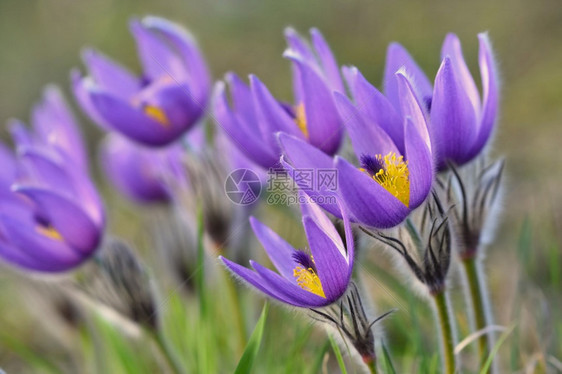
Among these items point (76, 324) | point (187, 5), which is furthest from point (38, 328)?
point (187, 5)

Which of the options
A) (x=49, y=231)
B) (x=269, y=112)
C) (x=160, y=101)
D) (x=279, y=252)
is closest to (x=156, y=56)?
(x=160, y=101)

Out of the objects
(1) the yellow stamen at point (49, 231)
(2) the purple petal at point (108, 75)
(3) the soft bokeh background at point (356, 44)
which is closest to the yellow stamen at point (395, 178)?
(1) the yellow stamen at point (49, 231)

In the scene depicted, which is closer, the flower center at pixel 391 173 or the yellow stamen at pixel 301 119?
the flower center at pixel 391 173

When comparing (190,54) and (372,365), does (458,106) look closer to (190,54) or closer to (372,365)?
(372,365)

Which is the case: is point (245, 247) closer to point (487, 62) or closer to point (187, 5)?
point (487, 62)

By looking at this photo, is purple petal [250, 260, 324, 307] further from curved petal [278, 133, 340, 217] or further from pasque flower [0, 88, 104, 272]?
pasque flower [0, 88, 104, 272]

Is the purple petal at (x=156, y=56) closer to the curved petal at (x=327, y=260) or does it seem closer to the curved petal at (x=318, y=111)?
the curved petal at (x=318, y=111)

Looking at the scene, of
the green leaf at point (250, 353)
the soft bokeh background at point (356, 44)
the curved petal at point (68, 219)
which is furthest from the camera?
the soft bokeh background at point (356, 44)
